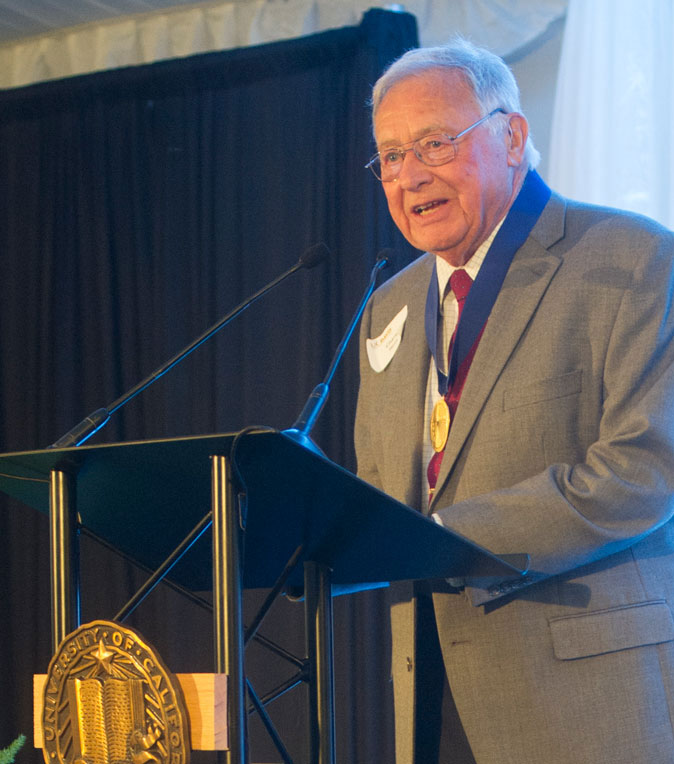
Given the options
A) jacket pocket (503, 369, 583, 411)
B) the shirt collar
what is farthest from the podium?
the shirt collar

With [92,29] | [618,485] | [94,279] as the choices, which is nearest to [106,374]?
[94,279]

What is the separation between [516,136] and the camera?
81.8 inches

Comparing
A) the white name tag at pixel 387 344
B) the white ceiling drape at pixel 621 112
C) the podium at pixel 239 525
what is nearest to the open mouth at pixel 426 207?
the white name tag at pixel 387 344

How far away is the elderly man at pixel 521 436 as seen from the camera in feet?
5.08

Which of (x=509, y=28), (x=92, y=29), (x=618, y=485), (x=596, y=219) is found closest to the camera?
(x=618, y=485)

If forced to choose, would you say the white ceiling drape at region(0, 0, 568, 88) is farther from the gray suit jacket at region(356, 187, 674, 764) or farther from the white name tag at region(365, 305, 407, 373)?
the gray suit jacket at region(356, 187, 674, 764)

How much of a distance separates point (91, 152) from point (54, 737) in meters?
3.62

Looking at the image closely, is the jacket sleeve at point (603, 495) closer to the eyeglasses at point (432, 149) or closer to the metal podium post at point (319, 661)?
the metal podium post at point (319, 661)

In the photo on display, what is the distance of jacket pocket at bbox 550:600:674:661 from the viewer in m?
1.56

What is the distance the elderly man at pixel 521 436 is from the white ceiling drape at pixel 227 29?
6.32 feet

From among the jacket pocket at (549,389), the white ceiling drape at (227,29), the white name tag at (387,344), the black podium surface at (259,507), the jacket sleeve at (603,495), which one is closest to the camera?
the black podium surface at (259,507)

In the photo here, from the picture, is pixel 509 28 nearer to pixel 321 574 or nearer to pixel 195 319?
pixel 195 319

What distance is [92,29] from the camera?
14.8ft

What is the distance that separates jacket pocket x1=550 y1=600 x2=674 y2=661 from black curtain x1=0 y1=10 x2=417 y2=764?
88.1 inches
